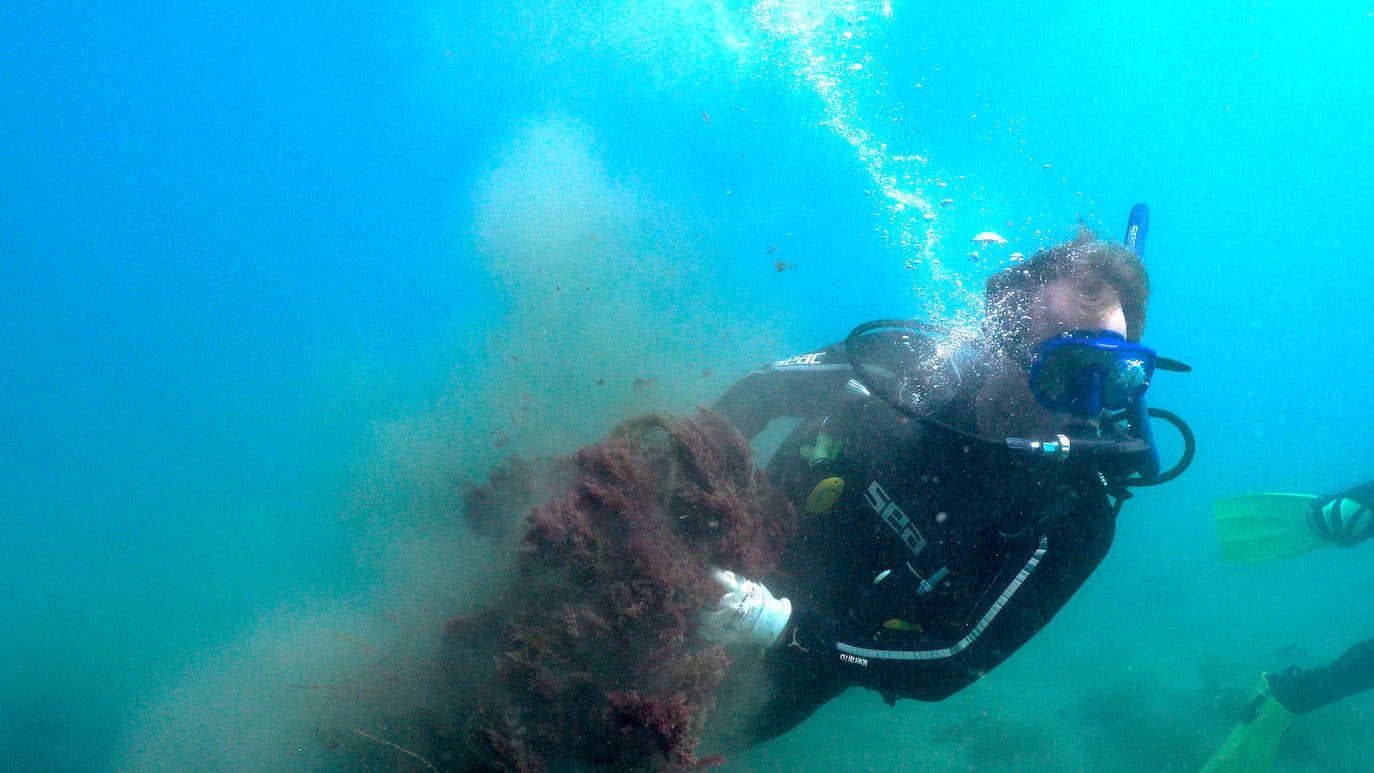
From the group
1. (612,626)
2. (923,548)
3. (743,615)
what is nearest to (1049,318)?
(923,548)

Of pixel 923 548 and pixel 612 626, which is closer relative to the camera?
pixel 612 626

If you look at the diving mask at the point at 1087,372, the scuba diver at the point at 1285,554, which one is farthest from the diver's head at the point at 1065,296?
the scuba diver at the point at 1285,554

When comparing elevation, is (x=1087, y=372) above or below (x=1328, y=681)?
above

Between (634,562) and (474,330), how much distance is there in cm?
1080

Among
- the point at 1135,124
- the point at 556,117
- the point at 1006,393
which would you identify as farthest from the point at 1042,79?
the point at 1006,393

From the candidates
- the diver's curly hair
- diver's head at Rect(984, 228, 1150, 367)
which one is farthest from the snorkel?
the diver's curly hair

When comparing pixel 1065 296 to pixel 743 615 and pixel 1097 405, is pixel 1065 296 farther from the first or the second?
pixel 743 615

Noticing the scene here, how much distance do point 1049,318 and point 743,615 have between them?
240cm

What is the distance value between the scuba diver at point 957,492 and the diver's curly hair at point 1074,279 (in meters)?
0.01

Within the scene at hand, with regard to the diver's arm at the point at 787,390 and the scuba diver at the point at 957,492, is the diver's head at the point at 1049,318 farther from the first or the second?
the diver's arm at the point at 787,390

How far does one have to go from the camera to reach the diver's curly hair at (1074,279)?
3412 mm

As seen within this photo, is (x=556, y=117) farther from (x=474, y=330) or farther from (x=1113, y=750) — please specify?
(x=1113, y=750)

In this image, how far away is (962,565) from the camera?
3.22 metres

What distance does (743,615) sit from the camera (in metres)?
3.12
